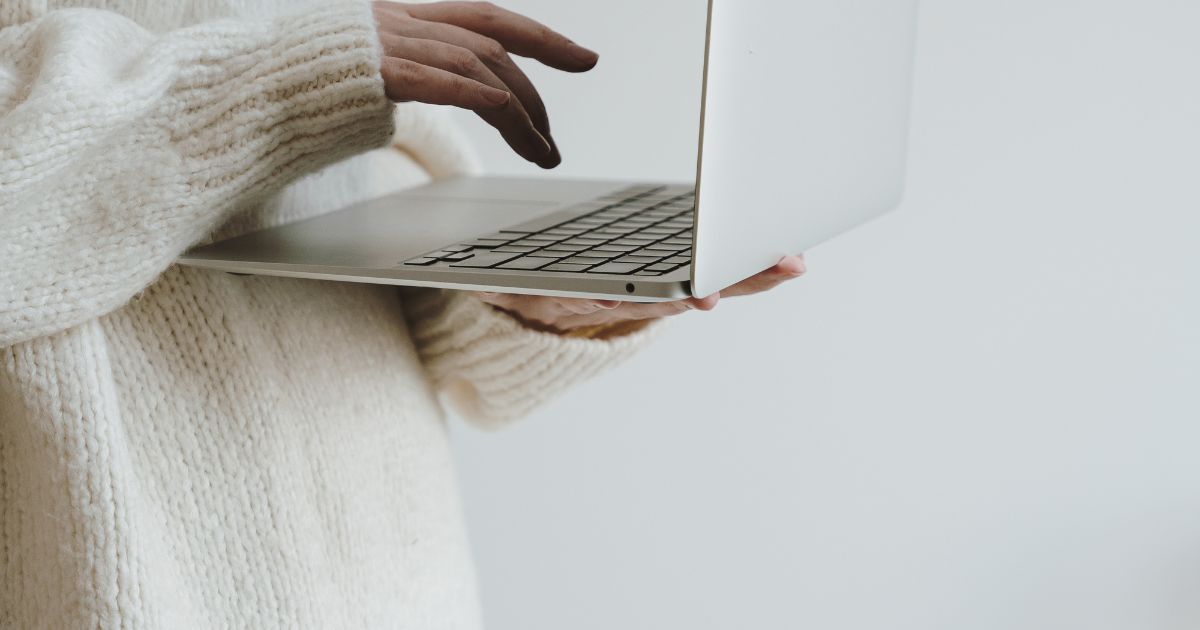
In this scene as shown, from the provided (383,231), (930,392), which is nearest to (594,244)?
(383,231)

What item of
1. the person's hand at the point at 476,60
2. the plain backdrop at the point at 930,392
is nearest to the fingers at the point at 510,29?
the person's hand at the point at 476,60

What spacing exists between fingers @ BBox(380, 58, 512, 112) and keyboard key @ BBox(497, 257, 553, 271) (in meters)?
0.06

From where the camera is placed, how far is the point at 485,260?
1.42ft

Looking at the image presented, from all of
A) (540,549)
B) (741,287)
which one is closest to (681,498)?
(540,549)

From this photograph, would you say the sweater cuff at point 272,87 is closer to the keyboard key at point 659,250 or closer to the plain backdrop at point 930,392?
the keyboard key at point 659,250

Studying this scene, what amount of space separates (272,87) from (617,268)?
0.17 metres

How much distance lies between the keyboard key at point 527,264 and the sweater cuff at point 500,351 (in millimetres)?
181

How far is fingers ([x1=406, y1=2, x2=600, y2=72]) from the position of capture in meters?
0.46

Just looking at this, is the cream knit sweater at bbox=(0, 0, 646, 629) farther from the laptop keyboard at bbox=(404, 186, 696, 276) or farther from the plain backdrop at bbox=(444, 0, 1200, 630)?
the plain backdrop at bbox=(444, 0, 1200, 630)

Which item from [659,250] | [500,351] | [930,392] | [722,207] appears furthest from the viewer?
[930,392]

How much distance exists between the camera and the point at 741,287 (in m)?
0.50

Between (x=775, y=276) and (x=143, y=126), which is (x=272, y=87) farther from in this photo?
(x=775, y=276)

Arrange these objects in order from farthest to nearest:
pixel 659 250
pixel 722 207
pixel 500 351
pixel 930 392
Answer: pixel 930 392 → pixel 500 351 → pixel 659 250 → pixel 722 207

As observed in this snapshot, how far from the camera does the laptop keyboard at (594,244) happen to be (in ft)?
1.37
